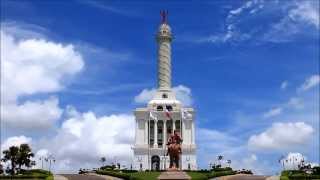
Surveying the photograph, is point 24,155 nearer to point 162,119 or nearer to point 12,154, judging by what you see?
point 12,154

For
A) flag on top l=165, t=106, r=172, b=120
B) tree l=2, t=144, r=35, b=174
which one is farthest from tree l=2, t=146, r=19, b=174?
flag on top l=165, t=106, r=172, b=120

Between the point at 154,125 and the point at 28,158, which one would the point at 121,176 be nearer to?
the point at 28,158

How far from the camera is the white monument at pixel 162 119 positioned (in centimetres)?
11900

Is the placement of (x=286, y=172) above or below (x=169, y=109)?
below

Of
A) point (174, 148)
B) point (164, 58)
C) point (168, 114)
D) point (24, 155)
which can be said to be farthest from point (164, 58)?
point (174, 148)

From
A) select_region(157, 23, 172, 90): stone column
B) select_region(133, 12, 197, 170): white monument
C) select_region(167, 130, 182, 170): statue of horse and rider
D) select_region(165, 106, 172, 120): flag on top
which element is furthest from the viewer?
select_region(157, 23, 172, 90): stone column

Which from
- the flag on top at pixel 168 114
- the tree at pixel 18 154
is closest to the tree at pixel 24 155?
the tree at pixel 18 154

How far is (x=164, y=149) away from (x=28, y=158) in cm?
3416

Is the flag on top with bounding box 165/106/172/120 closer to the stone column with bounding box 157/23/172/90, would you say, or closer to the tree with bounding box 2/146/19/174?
the stone column with bounding box 157/23/172/90

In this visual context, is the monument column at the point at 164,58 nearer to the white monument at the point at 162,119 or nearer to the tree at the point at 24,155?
the white monument at the point at 162,119

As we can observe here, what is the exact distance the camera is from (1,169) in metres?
92.2

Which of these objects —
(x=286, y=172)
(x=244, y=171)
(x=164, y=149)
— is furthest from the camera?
(x=164, y=149)

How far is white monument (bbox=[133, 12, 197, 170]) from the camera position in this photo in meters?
119

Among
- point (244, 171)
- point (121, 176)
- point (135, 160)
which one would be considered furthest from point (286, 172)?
point (135, 160)
